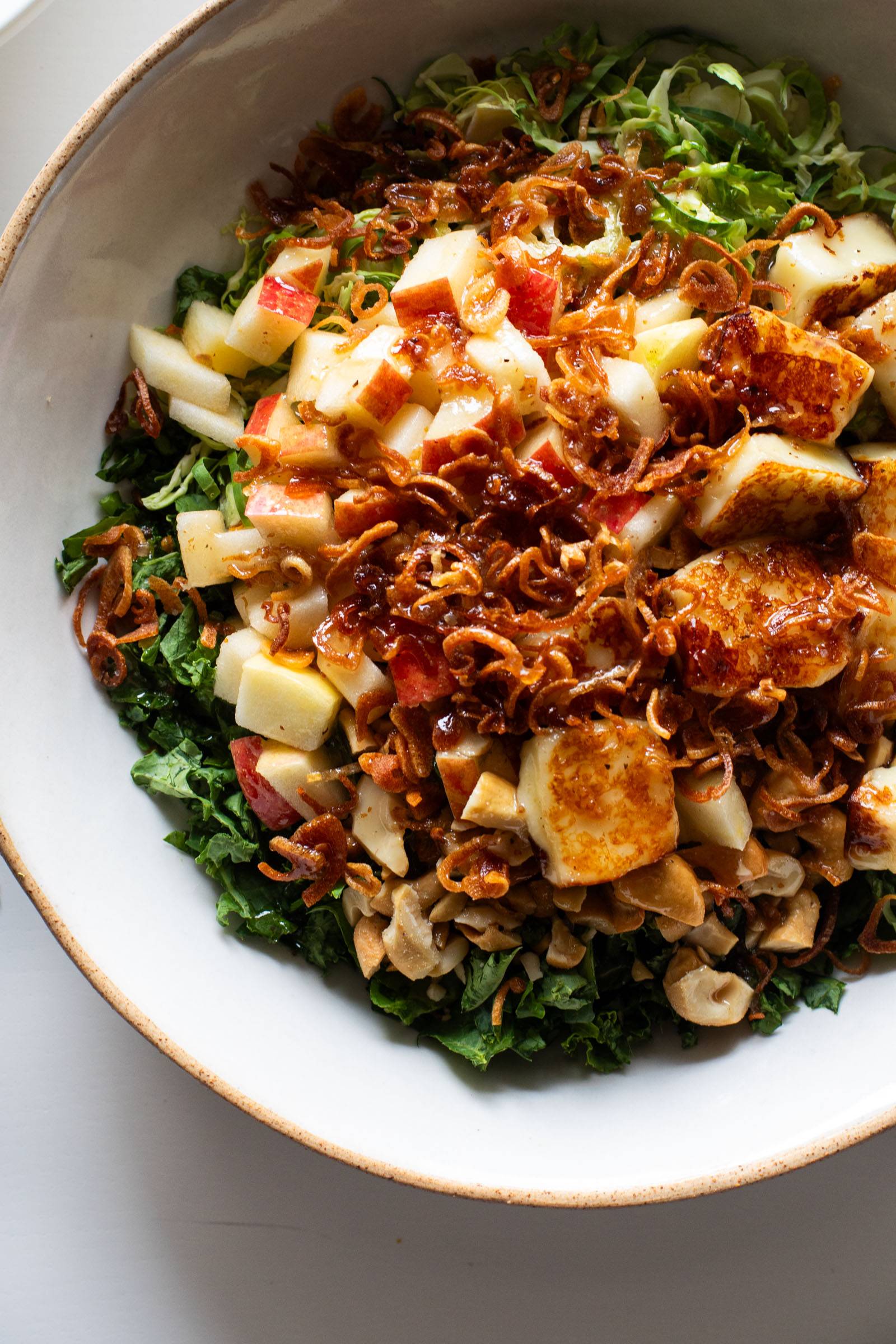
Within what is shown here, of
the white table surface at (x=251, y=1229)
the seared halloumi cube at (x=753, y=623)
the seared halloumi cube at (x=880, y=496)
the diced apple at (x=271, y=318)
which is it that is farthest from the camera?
the white table surface at (x=251, y=1229)

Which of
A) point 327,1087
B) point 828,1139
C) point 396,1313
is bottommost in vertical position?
point 396,1313

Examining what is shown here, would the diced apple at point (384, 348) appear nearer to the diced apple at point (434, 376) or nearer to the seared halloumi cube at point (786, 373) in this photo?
the diced apple at point (434, 376)

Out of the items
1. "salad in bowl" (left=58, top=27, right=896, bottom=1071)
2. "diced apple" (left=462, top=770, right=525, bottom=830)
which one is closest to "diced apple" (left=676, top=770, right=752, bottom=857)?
"salad in bowl" (left=58, top=27, right=896, bottom=1071)

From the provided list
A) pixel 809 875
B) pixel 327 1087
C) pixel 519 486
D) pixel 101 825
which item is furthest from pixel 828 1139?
pixel 101 825

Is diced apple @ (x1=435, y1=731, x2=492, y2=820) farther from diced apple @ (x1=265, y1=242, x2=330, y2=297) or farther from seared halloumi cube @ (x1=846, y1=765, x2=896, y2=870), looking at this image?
diced apple @ (x1=265, y1=242, x2=330, y2=297)

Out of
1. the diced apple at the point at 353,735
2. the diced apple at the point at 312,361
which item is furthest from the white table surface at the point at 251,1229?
the diced apple at the point at 353,735

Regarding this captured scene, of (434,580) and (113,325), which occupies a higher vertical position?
(113,325)

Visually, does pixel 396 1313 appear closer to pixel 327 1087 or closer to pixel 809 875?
pixel 327 1087
